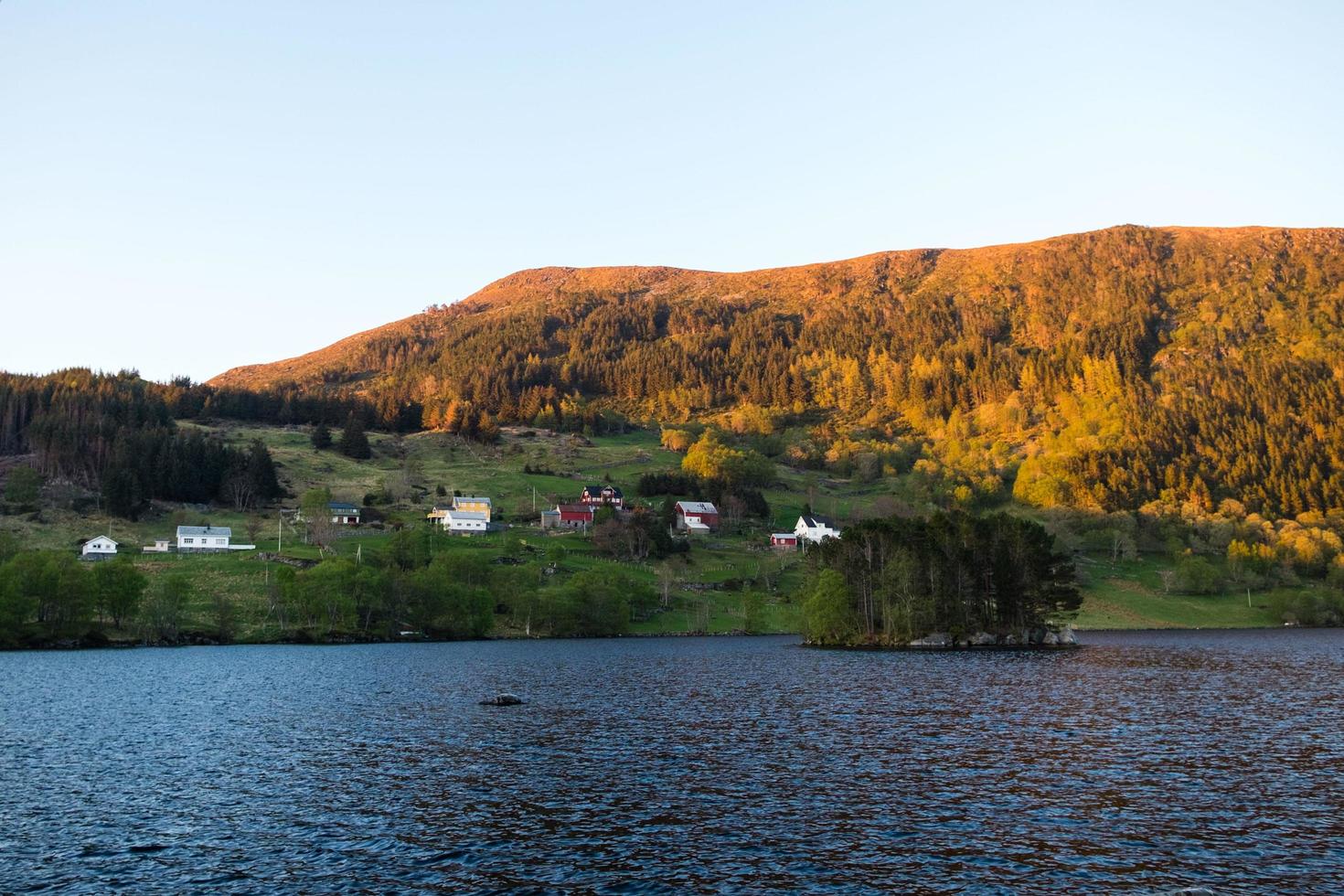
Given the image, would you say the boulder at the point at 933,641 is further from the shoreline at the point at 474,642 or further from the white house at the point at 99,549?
the white house at the point at 99,549

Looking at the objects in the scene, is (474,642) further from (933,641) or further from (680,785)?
(680,785)

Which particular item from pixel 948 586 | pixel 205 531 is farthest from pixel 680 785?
pixel 205 531

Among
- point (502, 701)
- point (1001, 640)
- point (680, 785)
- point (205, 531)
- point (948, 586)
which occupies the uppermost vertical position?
point (205, 531)

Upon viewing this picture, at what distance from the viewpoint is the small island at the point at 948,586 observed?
128 m

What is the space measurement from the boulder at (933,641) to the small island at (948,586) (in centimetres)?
13

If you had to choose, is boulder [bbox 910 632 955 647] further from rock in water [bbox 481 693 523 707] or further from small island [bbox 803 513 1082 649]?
rock in water [bbox 481 693 523 707]

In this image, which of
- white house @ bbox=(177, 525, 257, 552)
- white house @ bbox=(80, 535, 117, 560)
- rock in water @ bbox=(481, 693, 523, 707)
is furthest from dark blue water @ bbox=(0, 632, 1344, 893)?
white house @ bbox=(177, 525, 257, 552)

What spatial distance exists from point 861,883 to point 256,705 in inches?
2072

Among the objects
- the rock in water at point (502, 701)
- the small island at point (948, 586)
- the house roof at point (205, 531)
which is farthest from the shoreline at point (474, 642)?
the rock in water at point (502, 701)

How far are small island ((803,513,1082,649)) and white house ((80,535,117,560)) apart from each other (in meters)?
122

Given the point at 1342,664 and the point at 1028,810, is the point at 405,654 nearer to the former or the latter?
the point at 1028,810

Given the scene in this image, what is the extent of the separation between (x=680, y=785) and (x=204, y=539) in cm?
16274

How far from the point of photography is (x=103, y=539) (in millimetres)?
165375

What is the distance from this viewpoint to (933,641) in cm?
12888
